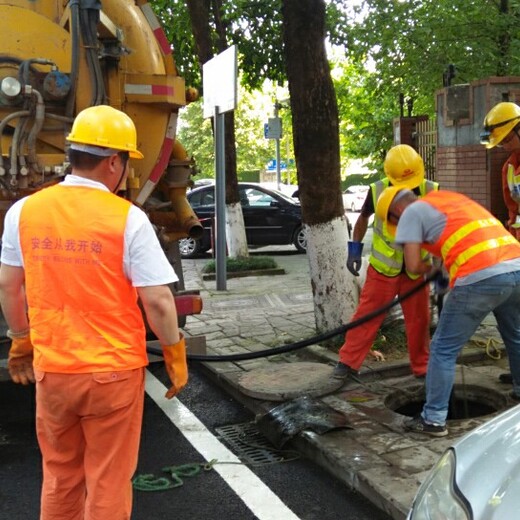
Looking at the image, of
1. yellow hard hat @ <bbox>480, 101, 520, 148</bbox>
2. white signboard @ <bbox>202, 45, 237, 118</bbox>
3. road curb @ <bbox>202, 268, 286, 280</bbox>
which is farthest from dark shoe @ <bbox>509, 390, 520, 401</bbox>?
road curb @ <bbox>202, 268, 286, 280</bbox>

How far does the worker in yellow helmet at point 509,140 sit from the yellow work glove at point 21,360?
3.39 meters

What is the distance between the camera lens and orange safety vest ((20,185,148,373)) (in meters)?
2.60

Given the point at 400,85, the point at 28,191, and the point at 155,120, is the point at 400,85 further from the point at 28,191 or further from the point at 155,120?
the point at 28,191

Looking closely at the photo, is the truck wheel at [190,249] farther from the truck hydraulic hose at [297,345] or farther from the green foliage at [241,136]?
the green foliage at [241,136]

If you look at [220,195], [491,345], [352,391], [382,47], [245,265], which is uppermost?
[382,47]

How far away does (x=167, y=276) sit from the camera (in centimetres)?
271

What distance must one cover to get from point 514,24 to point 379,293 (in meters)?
6.07

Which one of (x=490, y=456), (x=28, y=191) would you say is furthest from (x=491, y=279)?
(x=28, y=191)

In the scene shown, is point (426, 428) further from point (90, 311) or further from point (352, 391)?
point (90, 311)

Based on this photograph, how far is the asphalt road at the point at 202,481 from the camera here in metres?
3.58

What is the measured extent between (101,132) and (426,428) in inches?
104

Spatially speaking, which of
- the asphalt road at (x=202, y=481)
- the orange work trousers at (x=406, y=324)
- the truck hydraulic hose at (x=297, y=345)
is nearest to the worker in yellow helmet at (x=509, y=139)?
the orange work trousers at (x=406, y=324)

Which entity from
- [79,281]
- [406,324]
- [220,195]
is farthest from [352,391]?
[220,195]

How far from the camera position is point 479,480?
2010 mm
